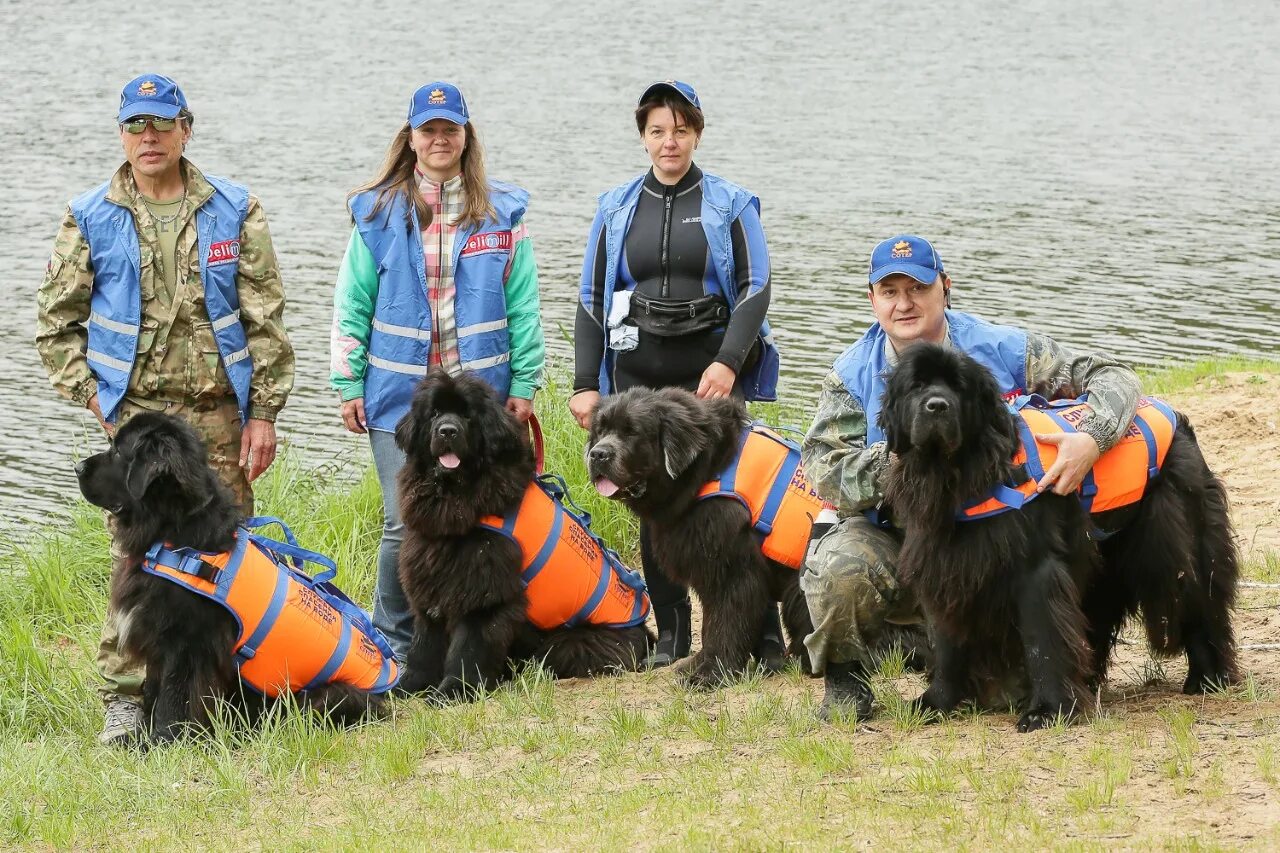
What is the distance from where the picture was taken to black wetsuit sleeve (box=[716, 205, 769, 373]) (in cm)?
634

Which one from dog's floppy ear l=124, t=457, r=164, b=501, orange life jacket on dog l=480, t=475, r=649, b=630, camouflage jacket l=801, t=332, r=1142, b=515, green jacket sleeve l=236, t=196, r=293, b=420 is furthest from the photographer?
orange life jacket on dog l=480, t=475, r=649, b=630

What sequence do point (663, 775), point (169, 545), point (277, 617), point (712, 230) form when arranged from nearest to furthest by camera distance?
1. point (663, 775)
2. point (169, 545)
3. point (277, 617)
4. point (712, 230)

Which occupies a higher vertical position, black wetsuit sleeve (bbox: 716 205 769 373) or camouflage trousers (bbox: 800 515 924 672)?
black wetsuit sleeve (bbox: 716 205 769 373)

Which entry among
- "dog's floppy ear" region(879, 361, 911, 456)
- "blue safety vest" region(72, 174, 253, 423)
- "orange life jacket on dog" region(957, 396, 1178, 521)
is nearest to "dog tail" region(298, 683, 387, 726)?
"blue safety vest" region(72, 174, 253, 423)

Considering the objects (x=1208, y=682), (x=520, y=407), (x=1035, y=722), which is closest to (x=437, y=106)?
(x=520, y=407)

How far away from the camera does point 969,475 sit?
4.76 metres

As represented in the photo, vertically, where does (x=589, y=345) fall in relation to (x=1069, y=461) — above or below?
above

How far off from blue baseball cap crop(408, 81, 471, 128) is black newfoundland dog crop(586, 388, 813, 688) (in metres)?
1.34

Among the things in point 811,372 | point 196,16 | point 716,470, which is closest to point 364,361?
point 716,470

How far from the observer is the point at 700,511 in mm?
6148

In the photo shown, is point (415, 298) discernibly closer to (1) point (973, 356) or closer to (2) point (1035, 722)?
(1) point (973, 356)

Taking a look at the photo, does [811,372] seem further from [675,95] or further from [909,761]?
[909,761]

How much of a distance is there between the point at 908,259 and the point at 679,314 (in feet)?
5.14

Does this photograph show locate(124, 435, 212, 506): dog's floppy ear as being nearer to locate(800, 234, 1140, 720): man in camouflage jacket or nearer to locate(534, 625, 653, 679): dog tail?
locate(534, 625, 653, 679): dog tail
